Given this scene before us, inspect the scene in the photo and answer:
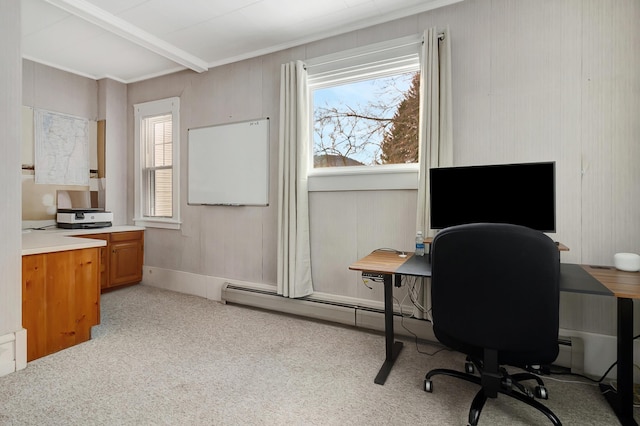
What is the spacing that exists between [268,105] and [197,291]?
93.2 inches

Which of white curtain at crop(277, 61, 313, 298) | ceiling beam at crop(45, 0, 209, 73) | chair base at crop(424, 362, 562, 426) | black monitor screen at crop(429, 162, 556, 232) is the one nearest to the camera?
chair base at crop(424, 362, 562, 426)

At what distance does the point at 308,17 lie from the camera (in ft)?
9.18

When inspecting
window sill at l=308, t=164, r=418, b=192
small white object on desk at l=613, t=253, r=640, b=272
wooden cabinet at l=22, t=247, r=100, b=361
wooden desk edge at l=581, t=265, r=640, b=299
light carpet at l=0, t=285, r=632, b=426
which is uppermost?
window sill at l=308, t=164, r=418, b=192

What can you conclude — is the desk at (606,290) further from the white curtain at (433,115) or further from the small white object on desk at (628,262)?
the white curtain at (433,115)

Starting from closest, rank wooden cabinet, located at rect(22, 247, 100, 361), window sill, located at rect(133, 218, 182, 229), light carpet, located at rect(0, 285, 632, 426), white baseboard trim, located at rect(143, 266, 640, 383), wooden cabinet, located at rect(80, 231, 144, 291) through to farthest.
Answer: light carpet, located at rect(0, 285, 632, 426)
white baseboard trim, located at rect(143, 266, 640, 383)
wooden cabinet, located at rect(22, 247, 100, 361)
wooden cabinet, located at rect(80, 231, 144, 291)
window sill, located at rect(133, 218, 182, 229)

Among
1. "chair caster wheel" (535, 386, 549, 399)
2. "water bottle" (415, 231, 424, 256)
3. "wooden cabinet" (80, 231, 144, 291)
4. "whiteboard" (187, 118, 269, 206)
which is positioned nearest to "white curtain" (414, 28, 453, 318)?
"water bottle" (415, 231, 424, 256)

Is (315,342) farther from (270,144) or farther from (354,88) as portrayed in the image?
(354,88)

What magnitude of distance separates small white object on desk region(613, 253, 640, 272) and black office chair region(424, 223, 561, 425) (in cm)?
96

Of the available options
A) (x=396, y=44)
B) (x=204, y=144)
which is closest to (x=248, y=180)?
(x=204, y=144)

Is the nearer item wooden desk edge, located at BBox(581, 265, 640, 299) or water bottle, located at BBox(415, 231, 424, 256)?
wooden desk edge, located at BBox(581, 265, 640, 299)

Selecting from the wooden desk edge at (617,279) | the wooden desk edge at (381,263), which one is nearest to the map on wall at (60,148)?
the wooden desk edge at (381,263)

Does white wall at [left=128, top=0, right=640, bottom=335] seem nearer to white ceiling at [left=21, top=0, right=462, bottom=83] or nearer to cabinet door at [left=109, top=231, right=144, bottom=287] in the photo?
white ceiling at [left=21, top=0, right=462, bottom=83]

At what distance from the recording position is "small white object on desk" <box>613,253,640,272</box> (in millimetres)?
1909

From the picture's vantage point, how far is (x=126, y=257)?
4.09 m
